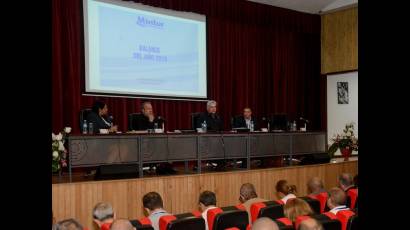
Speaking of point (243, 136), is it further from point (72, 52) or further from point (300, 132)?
point (72, 52)

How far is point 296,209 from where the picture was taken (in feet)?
9.75

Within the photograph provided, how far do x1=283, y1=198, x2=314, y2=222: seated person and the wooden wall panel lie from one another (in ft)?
21.5

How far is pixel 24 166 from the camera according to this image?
63 cm

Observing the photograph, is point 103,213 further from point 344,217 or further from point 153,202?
point 344,217

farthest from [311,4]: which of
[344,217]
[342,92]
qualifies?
[344,217]

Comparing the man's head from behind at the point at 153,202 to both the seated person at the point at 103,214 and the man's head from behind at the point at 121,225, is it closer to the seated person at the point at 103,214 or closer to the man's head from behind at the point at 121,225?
the seated person at the point at 103,214

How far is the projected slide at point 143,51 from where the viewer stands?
6875mm

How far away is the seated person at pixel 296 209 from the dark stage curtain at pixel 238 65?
4.74 meters

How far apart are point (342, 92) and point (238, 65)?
3092 mm

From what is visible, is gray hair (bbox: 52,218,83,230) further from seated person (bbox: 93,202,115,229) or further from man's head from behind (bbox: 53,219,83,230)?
seated person (bbox: 93,202,115,229)

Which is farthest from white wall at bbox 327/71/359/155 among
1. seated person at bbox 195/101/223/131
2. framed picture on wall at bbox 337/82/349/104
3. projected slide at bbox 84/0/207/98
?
seated person at bbox 195/101/223/131

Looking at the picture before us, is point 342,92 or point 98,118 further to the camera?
point 342,92
